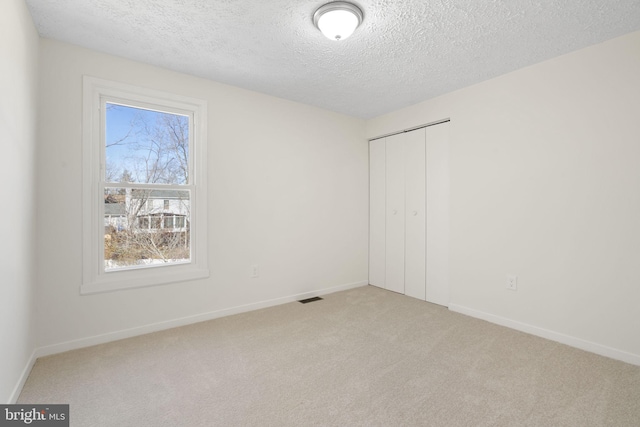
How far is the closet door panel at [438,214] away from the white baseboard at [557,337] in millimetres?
323

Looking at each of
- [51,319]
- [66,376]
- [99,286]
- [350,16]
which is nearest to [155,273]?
[99,286]

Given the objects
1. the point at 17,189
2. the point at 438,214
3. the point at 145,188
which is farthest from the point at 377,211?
the point at 17,189

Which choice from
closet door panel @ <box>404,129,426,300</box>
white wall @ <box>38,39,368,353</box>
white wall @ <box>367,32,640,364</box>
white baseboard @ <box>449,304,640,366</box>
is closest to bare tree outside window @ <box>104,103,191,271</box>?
white wall @ <box>38,39,368,353</box>

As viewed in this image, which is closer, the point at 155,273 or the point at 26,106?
the point at 26,106

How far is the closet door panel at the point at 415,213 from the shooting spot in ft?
12.0

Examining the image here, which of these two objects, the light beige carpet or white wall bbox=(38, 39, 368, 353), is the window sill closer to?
white wall bbox=(38, 39, 368, 353)

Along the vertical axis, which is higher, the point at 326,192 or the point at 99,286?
the point at 326,192

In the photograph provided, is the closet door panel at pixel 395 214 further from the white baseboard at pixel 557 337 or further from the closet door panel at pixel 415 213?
the white baseboard at pixel 557 337

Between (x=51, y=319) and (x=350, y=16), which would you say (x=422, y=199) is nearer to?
(x=350, y=16)

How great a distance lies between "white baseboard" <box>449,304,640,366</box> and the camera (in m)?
2.18

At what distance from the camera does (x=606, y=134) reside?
229 centimetres

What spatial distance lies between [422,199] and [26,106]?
360 centimetres

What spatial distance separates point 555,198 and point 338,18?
7.35 ft

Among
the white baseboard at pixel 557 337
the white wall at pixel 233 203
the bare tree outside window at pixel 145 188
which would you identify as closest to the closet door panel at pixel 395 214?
the white wall at pixel 233 203
